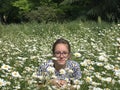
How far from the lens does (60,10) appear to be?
28.1 meters

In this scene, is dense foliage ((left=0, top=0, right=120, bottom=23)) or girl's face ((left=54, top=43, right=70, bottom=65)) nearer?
girl's face ((left=54, top=43, right=70, bottom=65))

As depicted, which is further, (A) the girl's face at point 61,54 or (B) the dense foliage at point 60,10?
(B) the dense foliage at point 60,10

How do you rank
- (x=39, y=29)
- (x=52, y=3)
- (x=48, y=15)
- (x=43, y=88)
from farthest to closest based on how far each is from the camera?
(x=52, y=3), (x=48, y=15), (x=39, y=29), (x=43, y=88)

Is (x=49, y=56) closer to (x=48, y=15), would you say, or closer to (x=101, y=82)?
(x=101, y=82)

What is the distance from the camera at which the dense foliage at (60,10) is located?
75.6 feet

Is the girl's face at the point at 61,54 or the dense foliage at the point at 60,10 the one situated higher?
the girl's face at the point at 61,54

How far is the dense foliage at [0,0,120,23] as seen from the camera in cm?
2305

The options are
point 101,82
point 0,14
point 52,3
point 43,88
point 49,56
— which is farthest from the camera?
point 0,14

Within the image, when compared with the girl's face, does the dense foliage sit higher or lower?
lower

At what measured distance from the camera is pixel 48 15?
82.0ft

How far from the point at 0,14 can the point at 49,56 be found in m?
31.3

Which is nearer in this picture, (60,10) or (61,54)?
(61,54)

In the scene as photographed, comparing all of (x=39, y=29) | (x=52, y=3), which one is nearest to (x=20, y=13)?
(x=52, y=3)

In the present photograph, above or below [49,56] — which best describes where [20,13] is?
below
